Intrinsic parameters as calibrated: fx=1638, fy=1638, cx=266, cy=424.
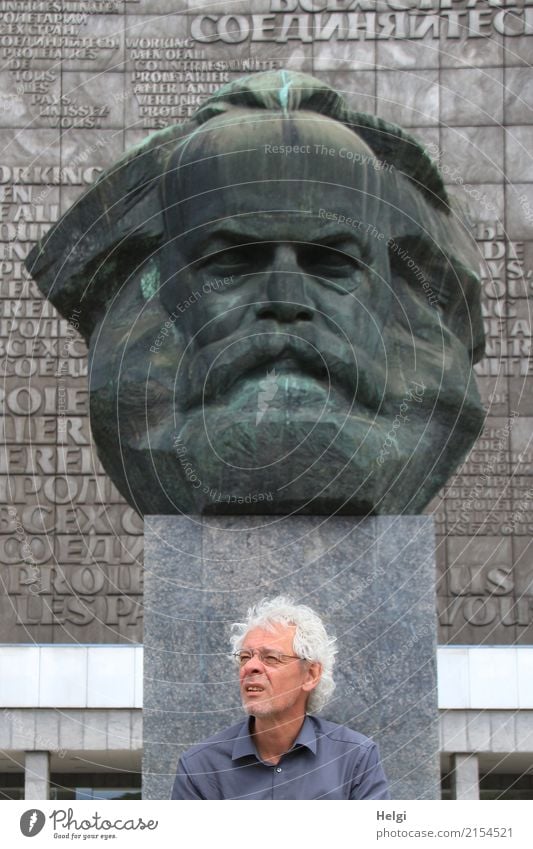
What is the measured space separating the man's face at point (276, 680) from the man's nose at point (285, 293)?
2079mm

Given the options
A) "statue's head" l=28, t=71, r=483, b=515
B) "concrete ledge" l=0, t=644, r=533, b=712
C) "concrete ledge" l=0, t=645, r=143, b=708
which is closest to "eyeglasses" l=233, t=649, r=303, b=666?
"statue's head" l=28, t=71, r=483, b=515

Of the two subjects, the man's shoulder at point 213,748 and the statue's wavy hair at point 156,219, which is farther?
the statue's wavy hair at point 156,219

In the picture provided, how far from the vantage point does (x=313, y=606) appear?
6.70 meters

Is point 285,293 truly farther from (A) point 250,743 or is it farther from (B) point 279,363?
(A) point 250,743

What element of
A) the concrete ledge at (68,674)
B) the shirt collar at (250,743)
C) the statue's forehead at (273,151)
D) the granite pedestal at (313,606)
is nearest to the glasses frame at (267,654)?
the shirt collar at (250,743)

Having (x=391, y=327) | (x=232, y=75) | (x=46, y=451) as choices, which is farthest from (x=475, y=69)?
(x=391, y=327)

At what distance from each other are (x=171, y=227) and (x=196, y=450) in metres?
1.02

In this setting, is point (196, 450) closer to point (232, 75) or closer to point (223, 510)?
point (223, 510)

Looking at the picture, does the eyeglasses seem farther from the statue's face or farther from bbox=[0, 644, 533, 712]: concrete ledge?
bbox=[0, 644, 533, 712]: concrete ledge

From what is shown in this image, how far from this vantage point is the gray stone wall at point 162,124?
24078 mm

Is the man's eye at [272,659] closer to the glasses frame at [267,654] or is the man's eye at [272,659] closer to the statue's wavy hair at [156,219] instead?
the glasses frame at [267,654]

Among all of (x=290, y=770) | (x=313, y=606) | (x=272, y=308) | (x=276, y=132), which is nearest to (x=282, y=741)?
(x=290, y=770)

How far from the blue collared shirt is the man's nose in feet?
7.16

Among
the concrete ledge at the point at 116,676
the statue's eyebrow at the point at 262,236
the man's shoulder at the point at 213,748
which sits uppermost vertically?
the concrete ledge at the point at 116,676
